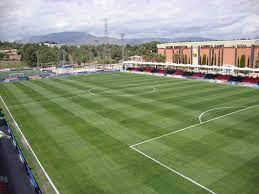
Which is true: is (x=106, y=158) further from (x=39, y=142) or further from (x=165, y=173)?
Answer: (x=39, y=142)

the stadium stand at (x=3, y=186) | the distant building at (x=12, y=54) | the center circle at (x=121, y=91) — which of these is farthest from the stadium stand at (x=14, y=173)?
the distant building at (x=12, y=54)

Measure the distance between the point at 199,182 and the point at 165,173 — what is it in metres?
2.01

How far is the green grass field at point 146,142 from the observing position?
44.6 ft

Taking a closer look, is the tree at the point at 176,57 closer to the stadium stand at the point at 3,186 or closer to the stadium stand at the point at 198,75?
the stadium stand at the point at 198,75

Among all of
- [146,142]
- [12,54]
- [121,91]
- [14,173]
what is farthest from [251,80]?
[12,54]

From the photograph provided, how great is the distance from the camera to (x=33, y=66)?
380ft

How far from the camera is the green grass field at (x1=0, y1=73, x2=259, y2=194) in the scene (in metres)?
13.6

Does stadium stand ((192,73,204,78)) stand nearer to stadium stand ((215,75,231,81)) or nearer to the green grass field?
stadium stand ((215,75,231,81))

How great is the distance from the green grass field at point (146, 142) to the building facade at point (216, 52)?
39653mm

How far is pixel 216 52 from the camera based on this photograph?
77.5m

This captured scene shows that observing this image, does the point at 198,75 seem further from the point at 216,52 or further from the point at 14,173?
the point at 14,173

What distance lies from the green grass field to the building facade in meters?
39.7

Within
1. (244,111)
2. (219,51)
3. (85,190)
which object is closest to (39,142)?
A: (85,190)

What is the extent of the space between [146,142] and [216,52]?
66.6 m
